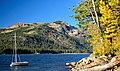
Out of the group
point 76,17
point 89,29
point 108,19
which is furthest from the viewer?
point 76,17

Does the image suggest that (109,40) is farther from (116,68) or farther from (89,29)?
(116,68)

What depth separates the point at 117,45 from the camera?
139 ft

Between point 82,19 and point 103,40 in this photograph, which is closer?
point 103,40

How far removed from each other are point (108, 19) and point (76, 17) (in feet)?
43.2

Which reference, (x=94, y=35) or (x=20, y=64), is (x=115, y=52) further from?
(x=20, y=64)

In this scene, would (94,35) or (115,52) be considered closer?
(115,52)

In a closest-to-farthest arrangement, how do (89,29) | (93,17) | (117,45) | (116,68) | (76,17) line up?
(116,68) → (117,45) → (93,17) → (89,29) → (76,17)

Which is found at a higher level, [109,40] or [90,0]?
[90,0]

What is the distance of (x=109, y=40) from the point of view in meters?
48.2

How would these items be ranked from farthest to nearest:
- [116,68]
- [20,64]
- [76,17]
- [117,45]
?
[20,64] → [76,17] → [117,45] → [116,68]

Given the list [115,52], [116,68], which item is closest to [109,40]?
[115,52]

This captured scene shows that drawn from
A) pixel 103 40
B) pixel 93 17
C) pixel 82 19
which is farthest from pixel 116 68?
pixel 82 19

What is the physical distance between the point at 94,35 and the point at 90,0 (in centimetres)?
660

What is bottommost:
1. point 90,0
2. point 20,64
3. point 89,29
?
point 20,64
